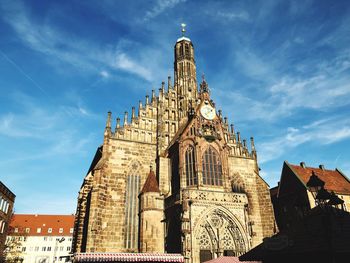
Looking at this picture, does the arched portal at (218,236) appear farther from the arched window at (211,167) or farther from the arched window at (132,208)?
the arched window at (132,208)

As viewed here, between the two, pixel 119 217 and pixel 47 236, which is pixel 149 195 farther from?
pixel 47 236

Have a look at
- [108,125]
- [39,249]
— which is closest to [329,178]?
[108,125]

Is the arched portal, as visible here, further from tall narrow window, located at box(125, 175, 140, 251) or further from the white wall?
the white wall

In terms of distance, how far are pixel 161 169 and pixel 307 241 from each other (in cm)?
2023

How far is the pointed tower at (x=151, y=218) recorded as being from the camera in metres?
23.5

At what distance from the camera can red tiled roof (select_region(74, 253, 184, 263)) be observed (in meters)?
18.0

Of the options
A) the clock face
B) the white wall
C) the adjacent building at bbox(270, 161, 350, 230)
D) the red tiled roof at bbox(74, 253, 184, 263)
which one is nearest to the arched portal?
the red tiled roof at bbox(74, 253, 184, 263)

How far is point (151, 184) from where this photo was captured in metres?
26.2

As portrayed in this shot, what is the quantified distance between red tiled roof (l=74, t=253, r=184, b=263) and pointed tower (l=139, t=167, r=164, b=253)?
389cm

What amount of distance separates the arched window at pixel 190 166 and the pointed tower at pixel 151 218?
3251 mm

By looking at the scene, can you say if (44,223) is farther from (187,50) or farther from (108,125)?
(187,50)

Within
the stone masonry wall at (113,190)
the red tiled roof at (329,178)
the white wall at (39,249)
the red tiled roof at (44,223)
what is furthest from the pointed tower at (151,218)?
the red tiled roof at (44,223)

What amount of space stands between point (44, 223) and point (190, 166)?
57512 mm

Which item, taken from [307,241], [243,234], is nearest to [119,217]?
[243,234]
